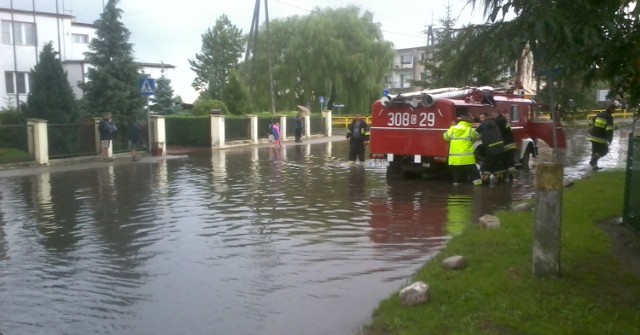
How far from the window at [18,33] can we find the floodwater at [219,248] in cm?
2545

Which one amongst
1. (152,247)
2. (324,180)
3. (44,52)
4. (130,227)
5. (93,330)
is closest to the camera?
(93,330)

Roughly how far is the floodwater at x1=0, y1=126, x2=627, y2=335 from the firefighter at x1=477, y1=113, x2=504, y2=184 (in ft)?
1.97

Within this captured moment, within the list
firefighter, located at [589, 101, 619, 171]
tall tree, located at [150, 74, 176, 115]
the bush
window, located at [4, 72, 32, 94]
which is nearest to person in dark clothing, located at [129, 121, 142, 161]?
the bush

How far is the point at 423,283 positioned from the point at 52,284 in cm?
417

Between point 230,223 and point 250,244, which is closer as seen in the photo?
point 250,244

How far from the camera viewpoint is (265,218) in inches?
475

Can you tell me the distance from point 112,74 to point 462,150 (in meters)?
18.8

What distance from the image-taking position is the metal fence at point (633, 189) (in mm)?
9411

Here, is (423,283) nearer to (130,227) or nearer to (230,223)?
(230,223)

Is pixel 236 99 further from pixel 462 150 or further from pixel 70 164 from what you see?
pixel 462 150

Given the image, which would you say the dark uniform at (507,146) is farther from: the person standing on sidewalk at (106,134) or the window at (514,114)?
the person standing on sidewalk at (106,134)

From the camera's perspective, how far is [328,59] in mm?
54562

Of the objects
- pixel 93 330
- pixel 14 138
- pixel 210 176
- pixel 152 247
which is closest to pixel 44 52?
pixel 14 138

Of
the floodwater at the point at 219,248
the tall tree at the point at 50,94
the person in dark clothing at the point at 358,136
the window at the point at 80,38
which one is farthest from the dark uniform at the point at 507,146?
the window at the point at 80,38
